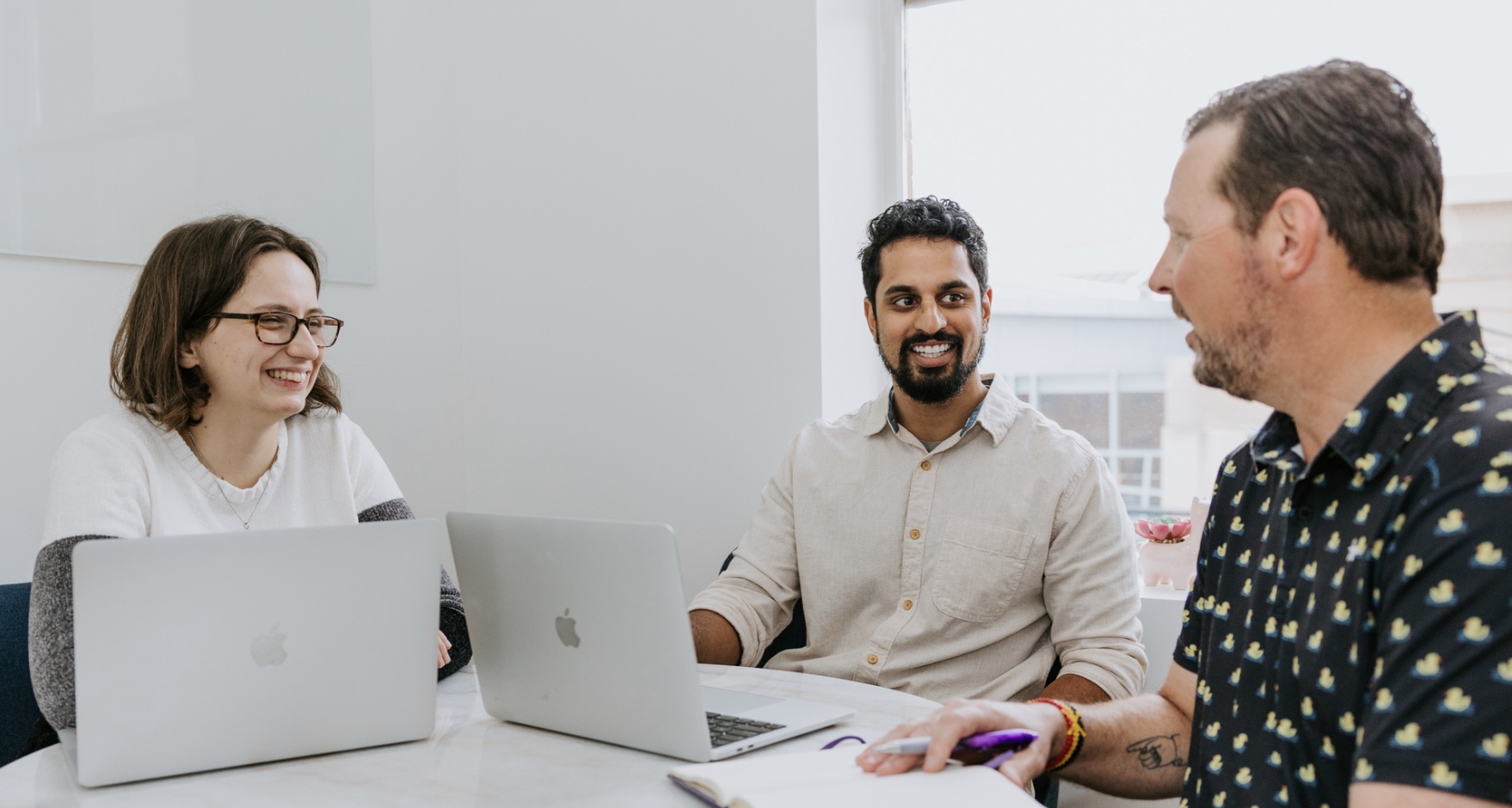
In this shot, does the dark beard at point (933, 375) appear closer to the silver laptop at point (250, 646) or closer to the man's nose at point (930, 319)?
the man's nose at point (930, 319)

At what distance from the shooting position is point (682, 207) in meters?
2.79

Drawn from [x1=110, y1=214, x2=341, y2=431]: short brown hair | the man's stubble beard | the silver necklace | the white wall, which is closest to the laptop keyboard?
the man's stubble beard

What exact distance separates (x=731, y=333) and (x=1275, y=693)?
184cm

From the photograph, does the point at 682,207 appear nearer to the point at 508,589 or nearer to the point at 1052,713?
the point at 508,589

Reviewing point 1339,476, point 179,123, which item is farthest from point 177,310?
point 1339,476

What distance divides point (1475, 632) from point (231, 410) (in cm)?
174

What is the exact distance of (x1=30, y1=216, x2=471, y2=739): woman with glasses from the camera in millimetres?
1727

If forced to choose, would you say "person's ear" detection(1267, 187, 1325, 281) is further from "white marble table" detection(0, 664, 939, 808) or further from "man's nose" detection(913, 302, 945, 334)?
"man's nose" detection(913, 302, 945, 334)

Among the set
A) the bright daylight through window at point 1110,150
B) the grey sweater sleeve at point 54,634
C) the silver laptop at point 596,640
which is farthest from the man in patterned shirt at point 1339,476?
the bright daylight through window at point 1110,150

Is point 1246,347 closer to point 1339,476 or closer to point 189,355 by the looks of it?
point 1339,476

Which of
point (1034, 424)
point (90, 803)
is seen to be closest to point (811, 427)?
point (1034, 424)

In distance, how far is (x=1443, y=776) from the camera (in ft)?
2.65

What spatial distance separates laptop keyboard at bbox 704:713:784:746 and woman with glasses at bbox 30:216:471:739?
1.67 ft

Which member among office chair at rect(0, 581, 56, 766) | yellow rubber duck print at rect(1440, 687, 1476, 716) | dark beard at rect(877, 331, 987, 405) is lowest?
office chair at rect(0, 581, 56, 766)
